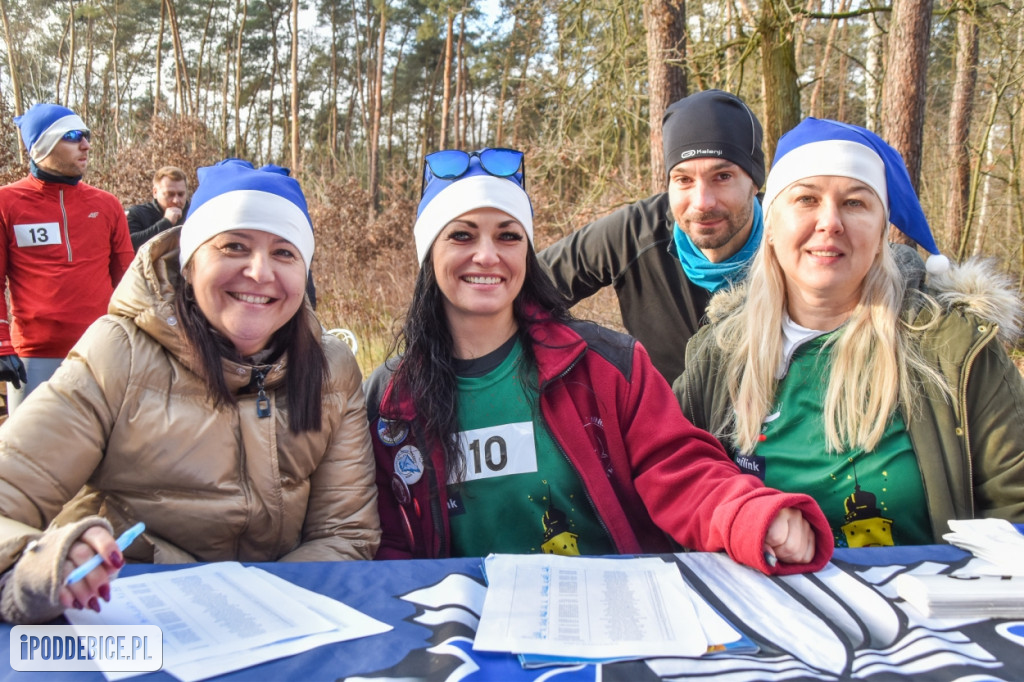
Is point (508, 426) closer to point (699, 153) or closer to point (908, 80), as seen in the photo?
point (699, 153)

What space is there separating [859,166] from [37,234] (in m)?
4.98

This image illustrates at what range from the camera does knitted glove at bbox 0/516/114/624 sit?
1.28 metres

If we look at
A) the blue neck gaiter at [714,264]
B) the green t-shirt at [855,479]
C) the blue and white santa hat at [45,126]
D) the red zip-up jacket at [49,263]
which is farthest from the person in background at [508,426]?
the blue and white santa hat at [45,126]

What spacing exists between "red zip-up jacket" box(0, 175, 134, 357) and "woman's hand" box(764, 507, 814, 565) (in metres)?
4.76

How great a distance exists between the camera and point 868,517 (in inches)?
80.1

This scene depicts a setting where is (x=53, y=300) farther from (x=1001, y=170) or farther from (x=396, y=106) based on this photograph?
(x=396, y=106)

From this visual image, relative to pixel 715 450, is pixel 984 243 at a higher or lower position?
higher

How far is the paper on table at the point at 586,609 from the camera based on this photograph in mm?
1255

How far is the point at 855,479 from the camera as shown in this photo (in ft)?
6.75

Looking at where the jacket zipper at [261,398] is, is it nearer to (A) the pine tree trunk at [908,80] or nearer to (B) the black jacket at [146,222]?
(B) the black jacket at [146,222]

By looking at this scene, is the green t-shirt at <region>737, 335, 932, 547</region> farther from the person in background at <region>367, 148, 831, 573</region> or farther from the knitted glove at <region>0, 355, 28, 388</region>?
the knitted glove at <region>0, 355, 28, 388</region>

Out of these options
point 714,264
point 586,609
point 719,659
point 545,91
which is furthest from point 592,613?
point 545,91

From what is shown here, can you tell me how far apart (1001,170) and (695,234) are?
1480 centimetres

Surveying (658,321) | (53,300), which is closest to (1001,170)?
(658,321)
